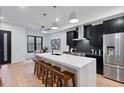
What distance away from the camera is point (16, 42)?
7500 millimetres

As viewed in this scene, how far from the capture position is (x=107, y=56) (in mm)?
4180

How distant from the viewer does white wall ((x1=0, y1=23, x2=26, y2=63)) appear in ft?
23.8

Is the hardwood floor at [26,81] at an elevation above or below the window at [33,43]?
below

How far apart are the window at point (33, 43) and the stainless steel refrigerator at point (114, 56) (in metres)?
7.42

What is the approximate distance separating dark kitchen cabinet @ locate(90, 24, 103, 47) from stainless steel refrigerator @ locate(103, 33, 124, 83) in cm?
81

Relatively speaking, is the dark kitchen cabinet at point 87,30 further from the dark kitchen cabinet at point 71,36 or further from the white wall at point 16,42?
the white wall at point 16,42

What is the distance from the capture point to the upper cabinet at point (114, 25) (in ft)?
12.4

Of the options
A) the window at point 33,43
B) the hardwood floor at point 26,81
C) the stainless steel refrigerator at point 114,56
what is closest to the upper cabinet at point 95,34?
the stainless steel refrigerator at point 114,56

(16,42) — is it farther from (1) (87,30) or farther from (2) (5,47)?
(1) (87,30)

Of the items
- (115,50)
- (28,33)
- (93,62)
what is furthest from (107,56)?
(28,33)

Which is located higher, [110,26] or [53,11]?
[53,11]

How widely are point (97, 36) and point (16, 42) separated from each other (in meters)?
5.66

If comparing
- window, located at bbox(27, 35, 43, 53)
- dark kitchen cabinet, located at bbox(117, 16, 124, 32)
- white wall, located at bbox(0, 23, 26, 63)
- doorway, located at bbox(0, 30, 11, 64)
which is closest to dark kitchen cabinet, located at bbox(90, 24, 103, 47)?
dark kitchen cabinet, located at bbox(117, 16, 124, 32)

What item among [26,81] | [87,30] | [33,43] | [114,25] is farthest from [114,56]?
[33,43]
